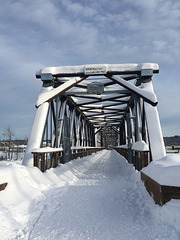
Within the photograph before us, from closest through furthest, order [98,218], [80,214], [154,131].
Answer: [98,218], [80,214], [154,131]

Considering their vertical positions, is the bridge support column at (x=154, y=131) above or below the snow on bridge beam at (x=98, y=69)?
below

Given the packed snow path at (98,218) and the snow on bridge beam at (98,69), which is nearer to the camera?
the packed snow path at (98,218)

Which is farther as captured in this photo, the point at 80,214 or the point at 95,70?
the point at 95,70

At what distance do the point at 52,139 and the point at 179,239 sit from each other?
10024 millimetres

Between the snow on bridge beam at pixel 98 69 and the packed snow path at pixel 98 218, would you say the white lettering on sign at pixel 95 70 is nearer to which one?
the snow on bridge beam at pixel 98 69

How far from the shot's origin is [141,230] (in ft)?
9.87

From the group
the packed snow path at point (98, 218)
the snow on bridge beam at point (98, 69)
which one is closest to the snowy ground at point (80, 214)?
the packed snow path at point (98, 218)

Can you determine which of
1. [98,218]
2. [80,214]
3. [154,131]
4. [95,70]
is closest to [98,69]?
[95,70]

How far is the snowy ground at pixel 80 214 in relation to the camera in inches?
116

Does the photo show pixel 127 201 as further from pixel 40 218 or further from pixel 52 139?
pixel 52 139

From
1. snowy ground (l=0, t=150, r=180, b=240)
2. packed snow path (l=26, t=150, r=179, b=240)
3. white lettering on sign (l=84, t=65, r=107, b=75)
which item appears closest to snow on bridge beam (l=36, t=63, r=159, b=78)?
white lettering on sign (l=84, t=65, r=107, b=75)

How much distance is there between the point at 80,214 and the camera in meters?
3.78

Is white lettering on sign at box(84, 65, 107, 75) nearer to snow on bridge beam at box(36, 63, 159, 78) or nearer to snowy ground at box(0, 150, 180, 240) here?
snow on bridge beam at box(36, 63, 159, 78)

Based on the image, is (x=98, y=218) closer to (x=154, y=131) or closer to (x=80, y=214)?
(x=80, y=214)
